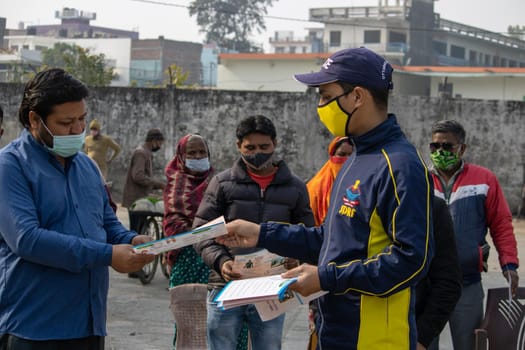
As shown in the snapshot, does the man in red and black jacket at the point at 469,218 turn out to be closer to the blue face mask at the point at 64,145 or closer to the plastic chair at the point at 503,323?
the plastic chair at the point at 503,323

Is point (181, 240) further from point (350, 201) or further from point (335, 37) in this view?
point (335, 37)

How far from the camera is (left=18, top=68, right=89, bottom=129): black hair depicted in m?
3.62

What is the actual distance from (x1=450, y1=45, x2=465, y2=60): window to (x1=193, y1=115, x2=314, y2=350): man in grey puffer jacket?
6281 centimetres

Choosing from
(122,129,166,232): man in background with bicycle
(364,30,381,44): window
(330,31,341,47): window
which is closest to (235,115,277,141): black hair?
(122,129,166,232): man in background with bicycle

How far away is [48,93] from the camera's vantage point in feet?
11.8

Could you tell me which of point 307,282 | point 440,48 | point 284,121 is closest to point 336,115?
point 307,282

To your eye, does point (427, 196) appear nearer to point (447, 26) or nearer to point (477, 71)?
point (477, 71)

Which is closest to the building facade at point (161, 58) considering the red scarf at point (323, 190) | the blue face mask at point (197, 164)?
the blue face mask at point (197, 164)

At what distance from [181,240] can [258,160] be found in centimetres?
190

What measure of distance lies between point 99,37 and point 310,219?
7705 cm

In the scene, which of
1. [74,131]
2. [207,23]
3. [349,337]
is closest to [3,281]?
[74,131]

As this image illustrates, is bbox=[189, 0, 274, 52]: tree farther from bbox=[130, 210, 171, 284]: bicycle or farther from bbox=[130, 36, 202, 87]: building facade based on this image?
bbox=[130, 210, 171, 284]: bicycle

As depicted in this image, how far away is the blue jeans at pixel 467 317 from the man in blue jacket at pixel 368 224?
6.82 ft

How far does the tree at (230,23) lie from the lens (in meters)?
77.5
